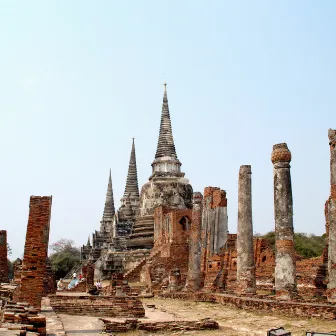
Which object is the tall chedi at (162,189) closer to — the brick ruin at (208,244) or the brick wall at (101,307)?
the brick ruin at (208,244)

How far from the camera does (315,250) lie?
34.9 m

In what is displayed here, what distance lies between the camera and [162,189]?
4147cm

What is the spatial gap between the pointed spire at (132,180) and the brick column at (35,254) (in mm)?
39395

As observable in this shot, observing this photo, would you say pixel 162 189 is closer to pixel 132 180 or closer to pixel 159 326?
pixel 132 180

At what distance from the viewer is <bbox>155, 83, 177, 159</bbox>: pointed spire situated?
1751 inches

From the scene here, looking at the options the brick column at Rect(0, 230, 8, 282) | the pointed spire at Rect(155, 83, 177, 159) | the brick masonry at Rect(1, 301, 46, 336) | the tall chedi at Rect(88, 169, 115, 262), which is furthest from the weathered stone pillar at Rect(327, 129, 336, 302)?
the tall chedi at Rect(88, 169, 115, 262)

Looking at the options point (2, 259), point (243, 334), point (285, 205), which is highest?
point (285, 205)

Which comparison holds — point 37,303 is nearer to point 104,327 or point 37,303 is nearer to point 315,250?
point 104,327

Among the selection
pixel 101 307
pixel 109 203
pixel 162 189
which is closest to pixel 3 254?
pixel 101 307

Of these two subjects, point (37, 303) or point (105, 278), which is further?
point (105, 278)

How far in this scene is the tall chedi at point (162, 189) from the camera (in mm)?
39094

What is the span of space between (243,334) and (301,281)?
336 inches

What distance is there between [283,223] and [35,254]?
7.36m

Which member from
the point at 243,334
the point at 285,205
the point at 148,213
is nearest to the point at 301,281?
the point at 285,205
